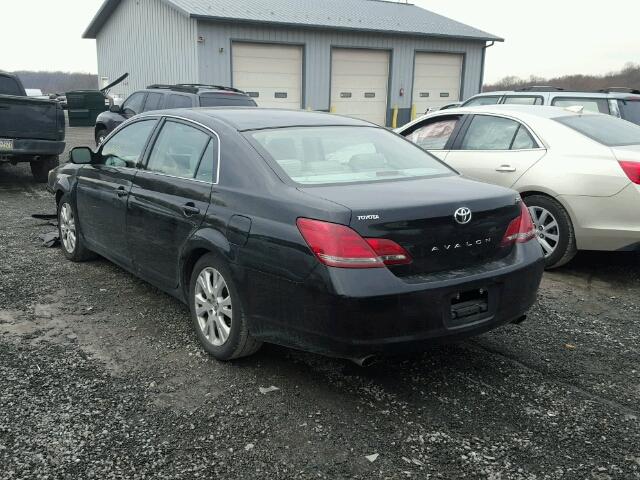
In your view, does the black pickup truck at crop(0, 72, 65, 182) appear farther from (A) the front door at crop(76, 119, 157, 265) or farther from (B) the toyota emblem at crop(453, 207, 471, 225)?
(B) the toyota emblem at crop(453, 207, 471, 225)

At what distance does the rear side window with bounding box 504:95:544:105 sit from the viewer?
1096 centimetres

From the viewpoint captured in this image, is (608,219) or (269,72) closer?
(608,219)

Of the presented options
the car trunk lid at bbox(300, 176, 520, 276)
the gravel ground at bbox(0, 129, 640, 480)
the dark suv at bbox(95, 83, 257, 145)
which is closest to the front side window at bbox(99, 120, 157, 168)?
the gravel ground at bbox(0, 129, 640, 480)

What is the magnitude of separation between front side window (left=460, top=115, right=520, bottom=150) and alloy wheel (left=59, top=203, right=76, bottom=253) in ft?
12.9

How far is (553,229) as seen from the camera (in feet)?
18.9

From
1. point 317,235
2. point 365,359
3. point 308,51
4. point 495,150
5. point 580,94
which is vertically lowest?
point 365,359

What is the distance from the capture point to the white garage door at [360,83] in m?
21.4

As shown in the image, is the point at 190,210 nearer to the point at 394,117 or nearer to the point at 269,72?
the point at 269,72

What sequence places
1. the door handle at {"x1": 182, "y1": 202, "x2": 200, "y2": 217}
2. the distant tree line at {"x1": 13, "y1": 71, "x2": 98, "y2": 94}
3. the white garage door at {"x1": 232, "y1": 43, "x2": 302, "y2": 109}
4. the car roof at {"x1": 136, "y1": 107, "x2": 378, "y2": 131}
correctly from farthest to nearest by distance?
1. the distant tree line at {"x1": 13, "y1": 71, "x2": 98, "y2": 94}
2. the white garage door at {"x1": 232, "y1": 43, "x2": 302, "y2": 109}
3. the car roof at {"x1": 136, "y1": 107, "x2": 378, "y2": 131}
4. the door handle at {"x1": 182, "y1": 202, "x2": 200, "y2": 217}

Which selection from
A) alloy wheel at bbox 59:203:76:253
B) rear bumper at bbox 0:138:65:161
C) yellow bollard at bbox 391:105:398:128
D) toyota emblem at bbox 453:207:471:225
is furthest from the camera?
yellow bollard at bbox 391:105:398:128

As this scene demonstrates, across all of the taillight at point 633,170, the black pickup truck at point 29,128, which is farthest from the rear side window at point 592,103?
the black pickup truck at point 29,128

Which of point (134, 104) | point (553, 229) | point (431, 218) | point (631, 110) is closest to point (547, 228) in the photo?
point (553, 229)

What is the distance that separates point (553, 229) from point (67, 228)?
4.54 metres

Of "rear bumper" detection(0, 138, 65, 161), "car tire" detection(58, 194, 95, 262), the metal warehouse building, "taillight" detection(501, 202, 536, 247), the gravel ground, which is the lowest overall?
the gravel ground
